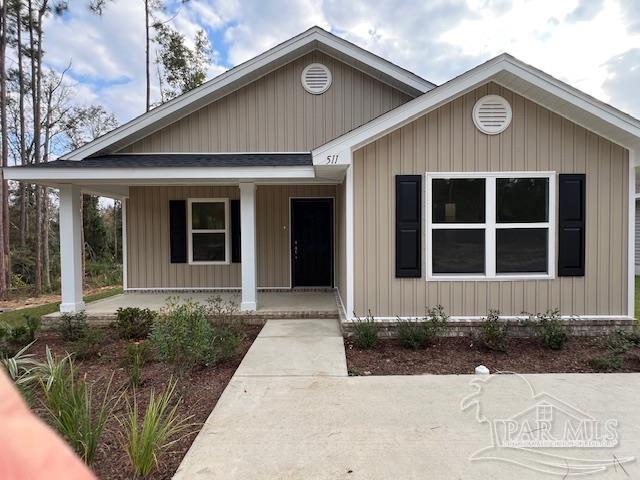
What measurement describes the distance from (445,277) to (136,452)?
Result: 14.1 ft

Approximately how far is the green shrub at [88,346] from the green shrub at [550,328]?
586 centimetres

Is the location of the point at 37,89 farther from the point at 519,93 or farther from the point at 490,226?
the point at 490,226

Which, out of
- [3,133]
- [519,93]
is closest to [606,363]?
[519,93]

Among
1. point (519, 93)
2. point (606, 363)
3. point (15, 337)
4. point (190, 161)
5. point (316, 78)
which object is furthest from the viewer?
point (316, 78)

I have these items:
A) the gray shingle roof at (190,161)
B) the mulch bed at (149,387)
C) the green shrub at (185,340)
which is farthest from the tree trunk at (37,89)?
the green shrub at (185,340)

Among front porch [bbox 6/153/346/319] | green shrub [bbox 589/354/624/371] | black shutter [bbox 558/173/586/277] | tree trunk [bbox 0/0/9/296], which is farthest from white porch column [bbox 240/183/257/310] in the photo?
tree trunk [bbox 0/0/9/296]

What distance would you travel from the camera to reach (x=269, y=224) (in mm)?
8273

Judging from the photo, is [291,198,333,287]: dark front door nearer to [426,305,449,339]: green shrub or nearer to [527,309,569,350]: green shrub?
[426,305,449,339]: green shrub

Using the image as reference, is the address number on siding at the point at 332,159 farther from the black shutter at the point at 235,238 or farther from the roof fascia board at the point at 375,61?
the black shutter at the point at 235,238

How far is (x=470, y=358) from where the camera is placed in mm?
4641

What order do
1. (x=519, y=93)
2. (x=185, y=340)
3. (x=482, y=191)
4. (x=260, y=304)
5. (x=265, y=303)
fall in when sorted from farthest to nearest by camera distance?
1. (x=265, y=303)
2. (x=260, y=304)
3. (x=482, y=191)
4. (x=519, y=93)
5. (x=185, y=340)

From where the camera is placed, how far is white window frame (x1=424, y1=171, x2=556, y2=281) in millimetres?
5359

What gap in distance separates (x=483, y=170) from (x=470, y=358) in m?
2.60

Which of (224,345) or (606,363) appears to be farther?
(224,345)
